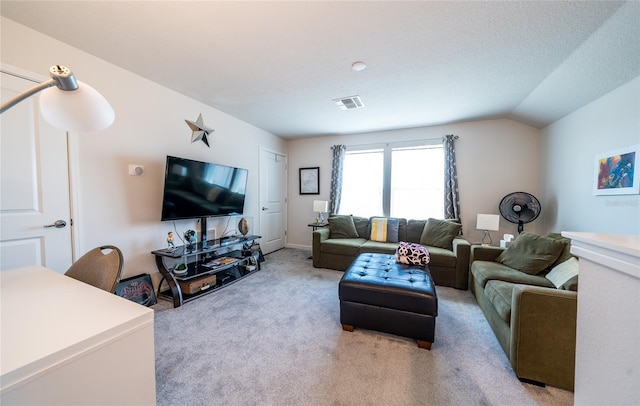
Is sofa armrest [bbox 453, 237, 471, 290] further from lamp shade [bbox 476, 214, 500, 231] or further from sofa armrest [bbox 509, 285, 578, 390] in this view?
sofa armrest [bbox 509, 285, 578, 390]

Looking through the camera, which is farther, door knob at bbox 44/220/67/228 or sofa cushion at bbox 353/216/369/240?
sofa cushion at bbox 353/216/369/240

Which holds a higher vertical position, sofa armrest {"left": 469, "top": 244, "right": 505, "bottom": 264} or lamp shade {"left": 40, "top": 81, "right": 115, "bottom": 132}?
lamp shade {"left": 40, "top": 81, "right": 115, "bottom": 132}

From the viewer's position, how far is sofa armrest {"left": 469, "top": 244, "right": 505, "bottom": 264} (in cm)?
271

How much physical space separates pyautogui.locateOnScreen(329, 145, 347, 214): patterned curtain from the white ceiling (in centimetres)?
168

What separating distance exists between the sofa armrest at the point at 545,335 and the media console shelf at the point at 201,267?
9.67 ft

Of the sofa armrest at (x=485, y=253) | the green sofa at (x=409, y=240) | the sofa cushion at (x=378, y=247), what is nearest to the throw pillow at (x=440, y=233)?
the green sofa at (x=409, y=240)

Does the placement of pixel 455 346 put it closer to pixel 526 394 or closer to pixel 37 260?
pixel 526 394

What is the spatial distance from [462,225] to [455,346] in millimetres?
2516

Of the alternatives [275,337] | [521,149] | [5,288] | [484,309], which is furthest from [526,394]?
[521,149]

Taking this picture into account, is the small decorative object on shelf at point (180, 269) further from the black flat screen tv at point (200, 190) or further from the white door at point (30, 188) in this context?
the white door at point (30, 188)

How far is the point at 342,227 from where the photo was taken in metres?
4.16

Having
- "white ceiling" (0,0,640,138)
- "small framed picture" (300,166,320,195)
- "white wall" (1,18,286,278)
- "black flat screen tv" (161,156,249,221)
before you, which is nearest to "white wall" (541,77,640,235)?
"white ceiling" (0,0,640,138)

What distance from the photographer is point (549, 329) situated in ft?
4.80

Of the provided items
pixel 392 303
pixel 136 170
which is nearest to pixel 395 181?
pixel 392 303
